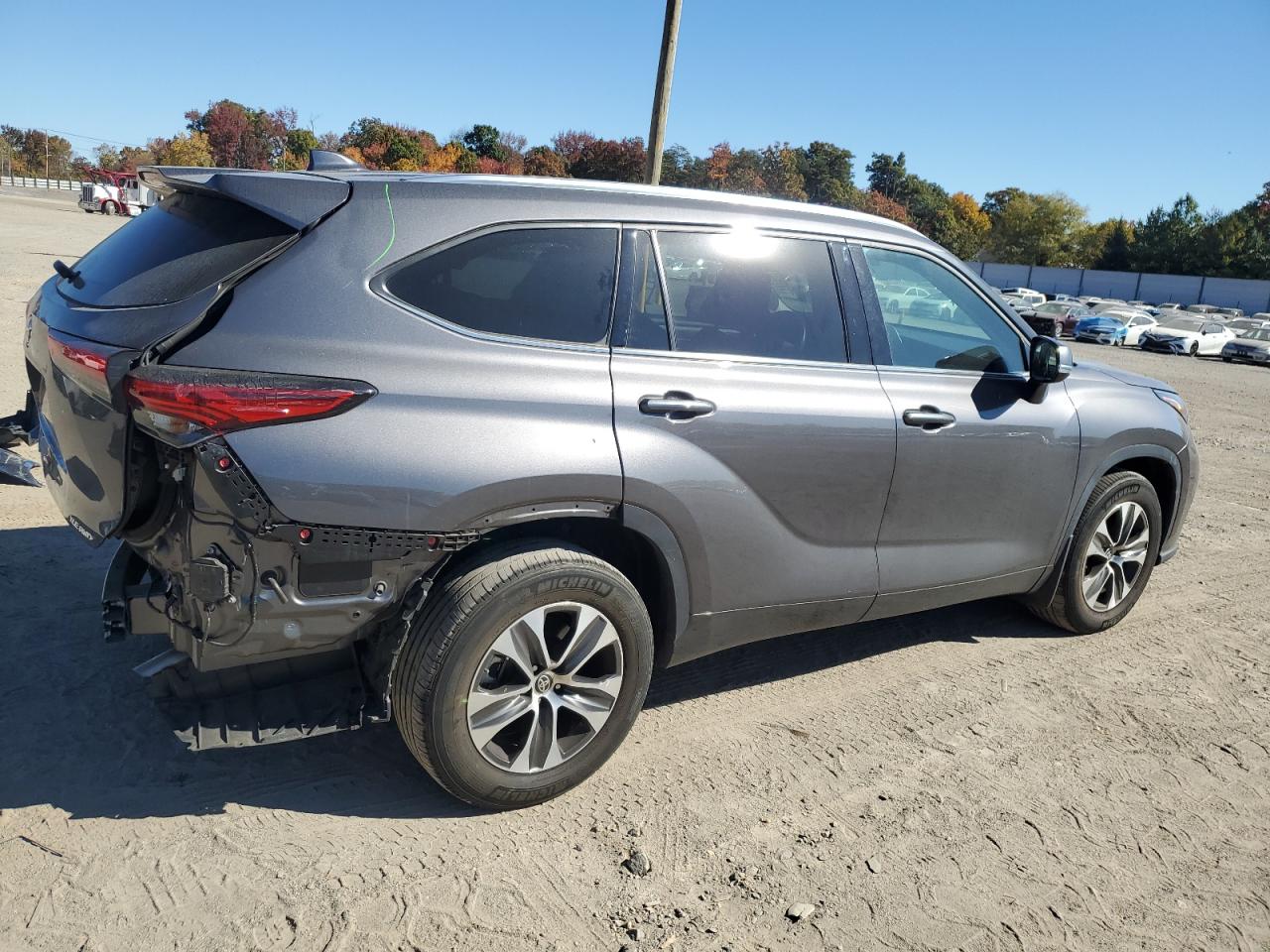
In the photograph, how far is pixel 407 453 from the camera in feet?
8.77

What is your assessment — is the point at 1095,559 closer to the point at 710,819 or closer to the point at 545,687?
the point at 710,819

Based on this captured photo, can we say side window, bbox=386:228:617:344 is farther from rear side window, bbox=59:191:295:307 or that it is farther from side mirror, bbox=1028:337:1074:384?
side mirror, bbox=1028:337:1074:384

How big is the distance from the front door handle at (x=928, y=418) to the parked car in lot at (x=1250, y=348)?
Answer: 1400 inches

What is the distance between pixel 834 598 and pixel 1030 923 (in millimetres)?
1317

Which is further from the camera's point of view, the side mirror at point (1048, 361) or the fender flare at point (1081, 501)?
the fender flare at point (1081, 501)

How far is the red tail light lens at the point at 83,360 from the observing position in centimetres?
264

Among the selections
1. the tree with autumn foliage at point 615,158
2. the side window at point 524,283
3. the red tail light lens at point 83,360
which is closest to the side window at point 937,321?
the side window at point 524,283

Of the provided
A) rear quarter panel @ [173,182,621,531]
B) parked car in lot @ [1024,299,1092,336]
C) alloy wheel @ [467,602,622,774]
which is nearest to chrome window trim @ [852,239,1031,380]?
rear quarter panel @ [173,182,621,531]

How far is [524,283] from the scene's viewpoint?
9.99ft

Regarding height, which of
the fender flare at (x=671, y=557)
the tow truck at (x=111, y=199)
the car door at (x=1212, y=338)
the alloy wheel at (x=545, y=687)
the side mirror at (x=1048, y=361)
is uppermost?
the tow truck at (x=111, y=199)

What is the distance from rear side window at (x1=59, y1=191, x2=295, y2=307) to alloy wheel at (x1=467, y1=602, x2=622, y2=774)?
4.45 ft

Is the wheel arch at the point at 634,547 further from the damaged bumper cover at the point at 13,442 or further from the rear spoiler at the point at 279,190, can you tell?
the damaged bumper cover at the point at 13,442

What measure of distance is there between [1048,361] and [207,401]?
3363mm

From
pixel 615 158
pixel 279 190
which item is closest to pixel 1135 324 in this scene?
pixel 615 158
